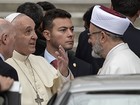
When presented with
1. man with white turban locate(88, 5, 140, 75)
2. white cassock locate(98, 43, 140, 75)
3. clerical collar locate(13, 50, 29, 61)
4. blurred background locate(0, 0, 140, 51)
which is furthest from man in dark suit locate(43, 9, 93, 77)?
blurred background locate(0, 0, 140, 51)

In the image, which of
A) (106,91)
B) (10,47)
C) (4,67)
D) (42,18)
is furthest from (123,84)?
(42,18)

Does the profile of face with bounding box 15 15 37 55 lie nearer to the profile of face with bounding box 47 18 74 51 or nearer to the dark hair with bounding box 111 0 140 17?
the profile of face with bounding box 47 18 74 51

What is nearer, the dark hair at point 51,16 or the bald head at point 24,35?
the bald head at point 24,35

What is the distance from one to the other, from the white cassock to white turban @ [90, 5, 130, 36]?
8.1 inches

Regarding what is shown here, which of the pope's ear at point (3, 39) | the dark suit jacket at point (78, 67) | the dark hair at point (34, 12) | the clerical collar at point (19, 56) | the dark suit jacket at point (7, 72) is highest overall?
the pope's ear at point (3, 39)

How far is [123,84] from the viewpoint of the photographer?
4473 mm

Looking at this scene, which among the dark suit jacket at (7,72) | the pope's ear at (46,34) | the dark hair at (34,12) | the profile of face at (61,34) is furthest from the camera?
the dark hair at (34,12)

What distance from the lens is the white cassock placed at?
5.96m

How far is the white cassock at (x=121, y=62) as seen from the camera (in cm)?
596

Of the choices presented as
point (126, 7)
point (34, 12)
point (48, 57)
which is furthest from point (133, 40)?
point (34, 12)

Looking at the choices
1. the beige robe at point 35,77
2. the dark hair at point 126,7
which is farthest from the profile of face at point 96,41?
the dark hair at point 126,7

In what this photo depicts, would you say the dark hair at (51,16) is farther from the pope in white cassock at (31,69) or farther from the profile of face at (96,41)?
the profile of face at (96,41)

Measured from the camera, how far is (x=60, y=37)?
739cm

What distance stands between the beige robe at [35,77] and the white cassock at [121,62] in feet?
2.09
